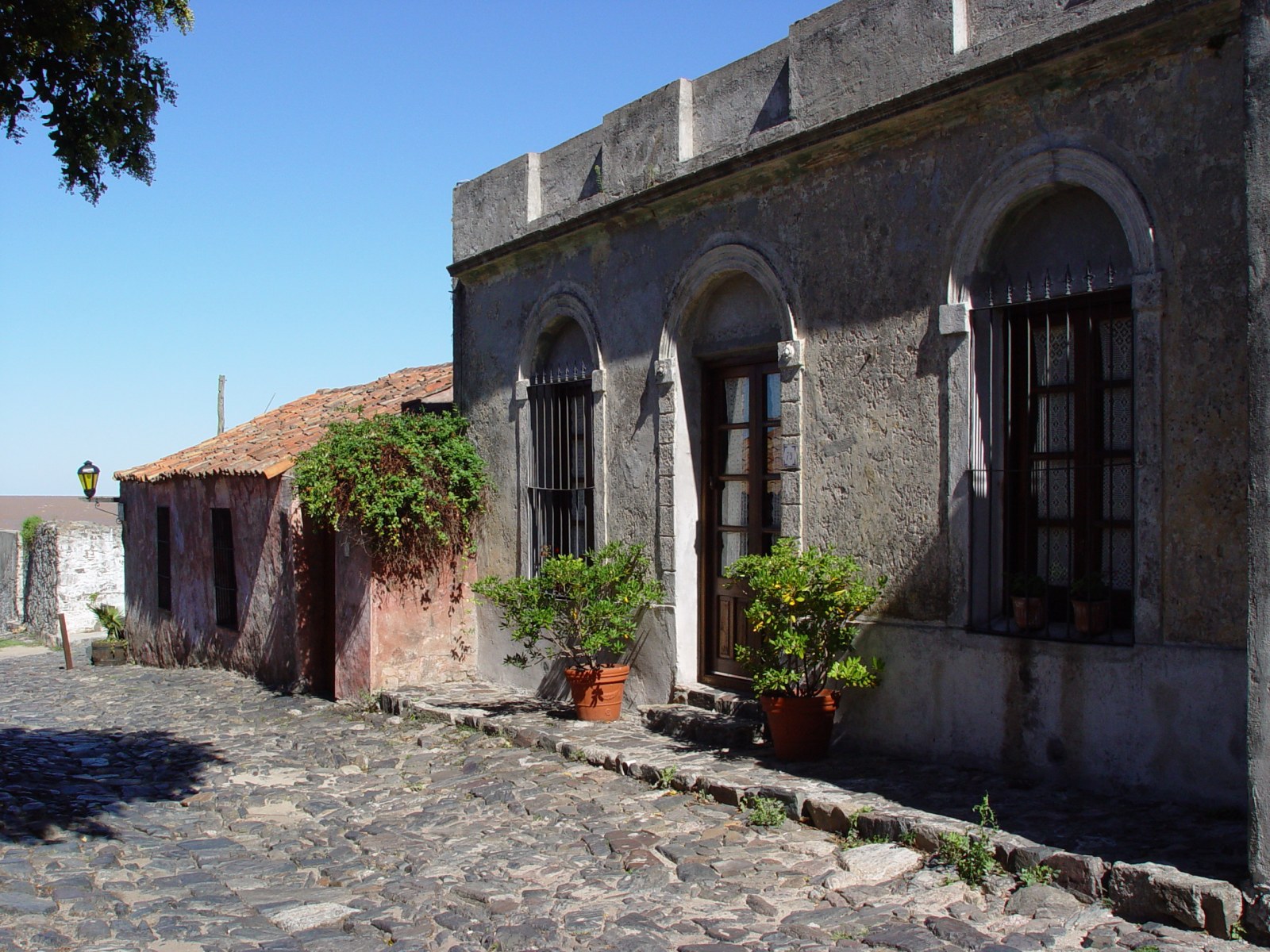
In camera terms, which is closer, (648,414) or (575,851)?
(575,851)

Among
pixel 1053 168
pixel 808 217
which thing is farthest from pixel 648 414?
pixel 1053 168

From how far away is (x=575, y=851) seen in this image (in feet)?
19.0

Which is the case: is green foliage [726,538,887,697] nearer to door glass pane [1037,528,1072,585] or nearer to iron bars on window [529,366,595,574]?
door glass pane [1037,528,1072,585]

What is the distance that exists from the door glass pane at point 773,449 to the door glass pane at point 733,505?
1.12 feet

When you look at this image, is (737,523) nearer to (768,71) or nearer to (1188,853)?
(768,71)

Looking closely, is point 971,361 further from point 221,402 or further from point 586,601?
point 221,402

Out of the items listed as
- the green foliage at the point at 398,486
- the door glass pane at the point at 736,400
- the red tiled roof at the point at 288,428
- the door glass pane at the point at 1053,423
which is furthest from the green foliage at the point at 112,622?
the door glass pane at the point at 1053,423

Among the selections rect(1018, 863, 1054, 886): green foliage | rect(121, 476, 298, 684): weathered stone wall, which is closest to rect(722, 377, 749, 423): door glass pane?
rect(1018, 863, 1054, 886): green foliage

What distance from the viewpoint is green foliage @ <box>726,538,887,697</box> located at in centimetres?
667

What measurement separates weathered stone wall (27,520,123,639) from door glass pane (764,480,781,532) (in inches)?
662

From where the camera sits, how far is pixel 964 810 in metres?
5.60

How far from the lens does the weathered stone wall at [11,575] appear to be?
24.0m

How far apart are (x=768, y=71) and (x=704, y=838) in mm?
5129

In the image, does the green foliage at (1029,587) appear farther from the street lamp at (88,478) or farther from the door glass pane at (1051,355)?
the street lamp at (88,478)
